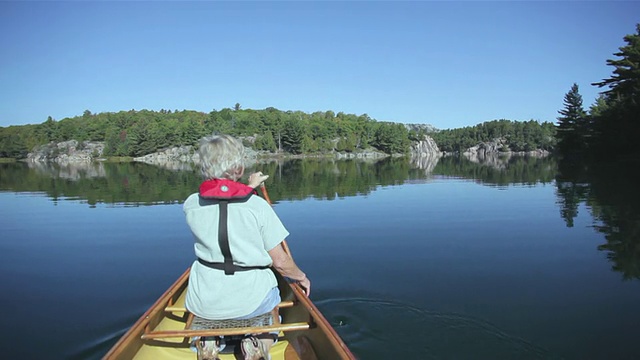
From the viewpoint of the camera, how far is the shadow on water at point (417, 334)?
5078 mm

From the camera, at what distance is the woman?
3.00m

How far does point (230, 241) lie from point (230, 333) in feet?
2.50

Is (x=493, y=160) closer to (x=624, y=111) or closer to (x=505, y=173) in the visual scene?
(x=624, y=111)

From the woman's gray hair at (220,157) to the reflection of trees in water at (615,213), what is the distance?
7.94 meters

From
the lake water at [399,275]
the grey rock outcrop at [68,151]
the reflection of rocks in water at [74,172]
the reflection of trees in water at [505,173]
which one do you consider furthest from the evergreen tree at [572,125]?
the grey rock outcrop at [68,151]

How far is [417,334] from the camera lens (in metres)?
5.58

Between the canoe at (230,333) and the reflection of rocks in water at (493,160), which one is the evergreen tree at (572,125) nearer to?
the reflection of rocks in water at (493,160)

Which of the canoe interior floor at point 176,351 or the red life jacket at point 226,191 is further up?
the red life jacket at point 226,191

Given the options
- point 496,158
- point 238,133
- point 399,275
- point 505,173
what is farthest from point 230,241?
point 238,133

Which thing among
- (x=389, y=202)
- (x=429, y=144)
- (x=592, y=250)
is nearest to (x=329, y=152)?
(x=429, y=144)

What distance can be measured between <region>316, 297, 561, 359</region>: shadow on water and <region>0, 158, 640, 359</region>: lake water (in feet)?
0.08

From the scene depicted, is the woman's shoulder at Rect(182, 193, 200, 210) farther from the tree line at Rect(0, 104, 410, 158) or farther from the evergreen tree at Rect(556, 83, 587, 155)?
the tree line at Rect(0, 104, 410, 158)

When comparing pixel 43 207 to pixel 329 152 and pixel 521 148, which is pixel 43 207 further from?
pixel 521 148

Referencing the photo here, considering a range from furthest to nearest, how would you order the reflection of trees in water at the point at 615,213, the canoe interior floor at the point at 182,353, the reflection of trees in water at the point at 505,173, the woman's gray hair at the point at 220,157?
the reflection of trees in water at the point at 505,173
the reflection of trees in water at the point at 615,213
the canoe interior floor at the point at 182,353
the woman's gray hair at the point at 220,157
